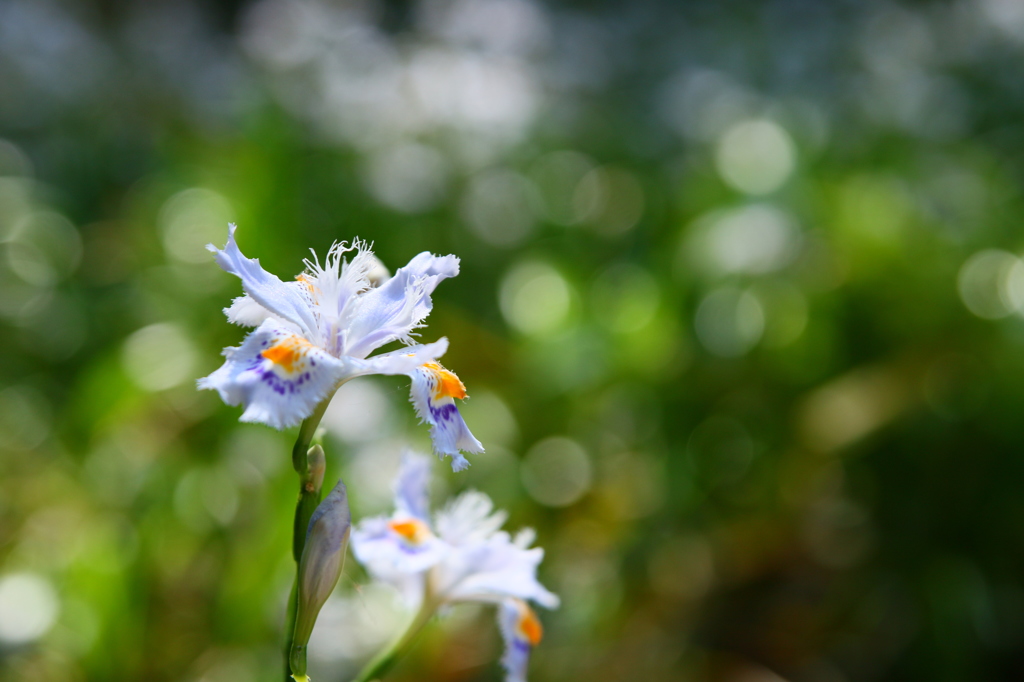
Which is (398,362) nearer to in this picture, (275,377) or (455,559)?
(275,377)

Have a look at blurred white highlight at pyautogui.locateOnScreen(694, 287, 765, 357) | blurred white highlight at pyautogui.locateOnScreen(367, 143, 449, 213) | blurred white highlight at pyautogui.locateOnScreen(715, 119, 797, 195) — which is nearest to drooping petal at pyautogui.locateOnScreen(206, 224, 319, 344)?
blurred white highlight at pyautogui.locateOnScreen(694, 287, 765, 357)

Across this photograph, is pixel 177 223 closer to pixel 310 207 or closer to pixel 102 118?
pixel 310 207

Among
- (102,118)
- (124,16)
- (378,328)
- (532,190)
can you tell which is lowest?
(378,328)

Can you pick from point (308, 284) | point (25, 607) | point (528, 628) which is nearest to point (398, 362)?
point (308, 284)

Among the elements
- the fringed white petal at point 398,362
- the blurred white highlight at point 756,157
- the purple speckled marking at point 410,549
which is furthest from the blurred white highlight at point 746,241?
the fringed white petal at point 398,362

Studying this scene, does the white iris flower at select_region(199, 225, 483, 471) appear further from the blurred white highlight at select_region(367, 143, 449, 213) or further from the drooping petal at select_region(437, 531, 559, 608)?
the blurred white highlight at select_region(367, 143, 449, 213)

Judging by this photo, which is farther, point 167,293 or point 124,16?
point 124,16

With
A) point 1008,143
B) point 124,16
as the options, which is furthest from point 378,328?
point 124,16
